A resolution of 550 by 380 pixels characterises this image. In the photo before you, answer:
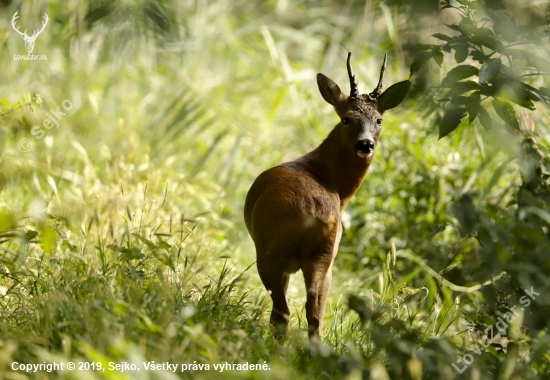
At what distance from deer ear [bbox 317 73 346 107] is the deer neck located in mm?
199

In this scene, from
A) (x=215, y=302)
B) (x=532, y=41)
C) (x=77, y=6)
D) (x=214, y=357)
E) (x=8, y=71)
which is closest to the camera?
(x=214, y=357)

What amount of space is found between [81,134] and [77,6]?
118 cm

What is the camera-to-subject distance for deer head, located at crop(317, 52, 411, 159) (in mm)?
3773

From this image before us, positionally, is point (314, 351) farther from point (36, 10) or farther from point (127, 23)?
point (36, 10)

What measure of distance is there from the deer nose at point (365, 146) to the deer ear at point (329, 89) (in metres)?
0.45

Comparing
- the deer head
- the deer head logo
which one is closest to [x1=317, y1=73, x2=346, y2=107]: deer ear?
the deer head

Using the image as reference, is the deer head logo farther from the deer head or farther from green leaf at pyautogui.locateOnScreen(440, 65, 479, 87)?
green leaf at pyautogui.locateOnScreen(440, 65, 479, 87)

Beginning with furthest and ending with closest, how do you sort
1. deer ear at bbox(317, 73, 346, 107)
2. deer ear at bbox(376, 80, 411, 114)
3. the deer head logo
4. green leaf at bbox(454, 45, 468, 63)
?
the deer head logo → deer ear at bbox(317, 73, 346, 107) → deer ear at bbox(376, 80, 411, 114) → green leaf at bbox(454, 45, 468, 63)

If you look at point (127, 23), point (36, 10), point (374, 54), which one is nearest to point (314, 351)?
point (127, 23)

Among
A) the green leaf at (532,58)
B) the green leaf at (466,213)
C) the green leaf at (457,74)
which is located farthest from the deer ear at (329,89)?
the green leaf at (466,213)

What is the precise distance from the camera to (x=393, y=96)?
3.98 metres

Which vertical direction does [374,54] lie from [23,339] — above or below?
above

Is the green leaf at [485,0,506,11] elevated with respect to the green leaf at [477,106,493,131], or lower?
elevated

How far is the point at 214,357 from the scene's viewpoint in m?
2.68
